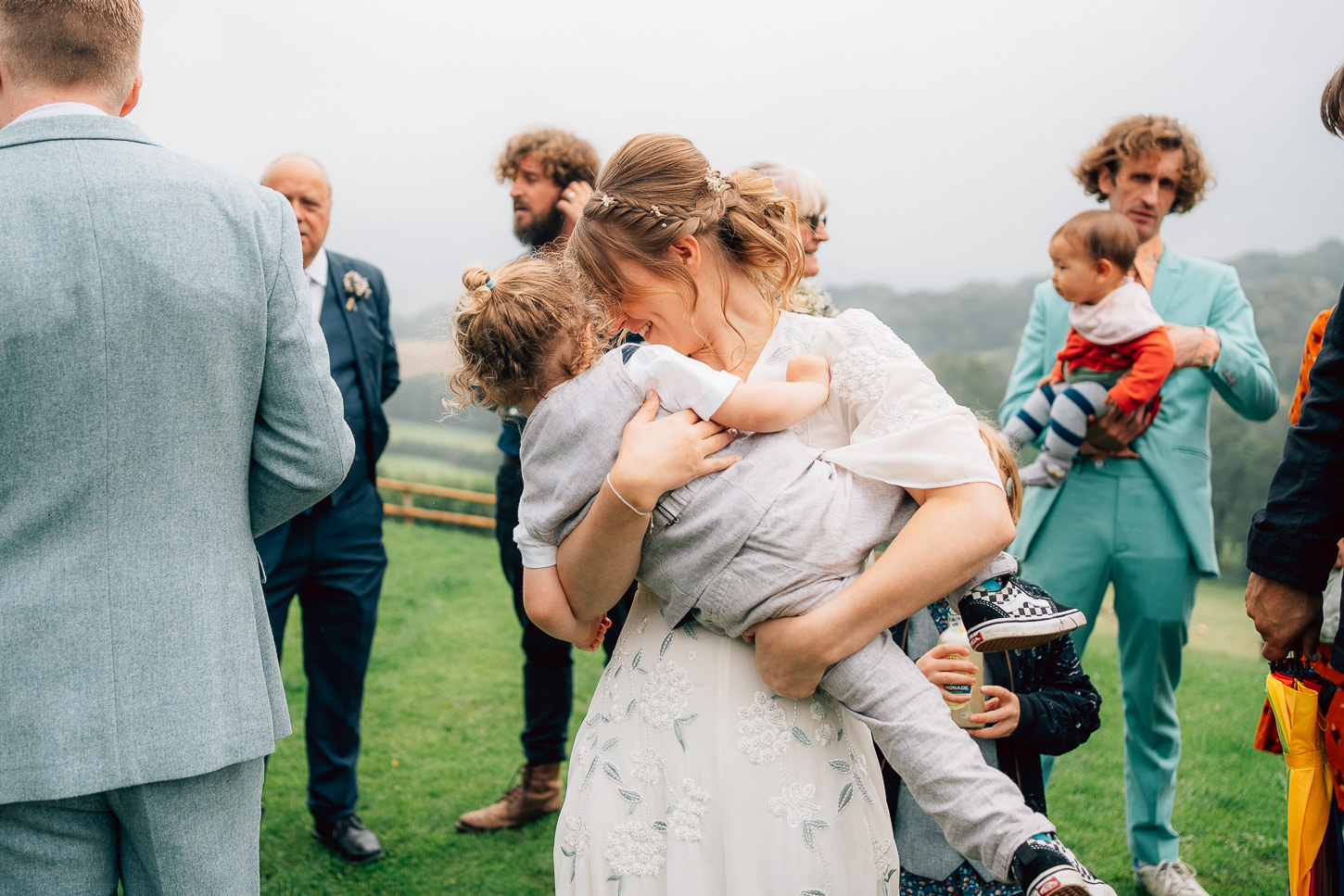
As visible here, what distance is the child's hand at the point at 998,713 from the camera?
1.72 metres

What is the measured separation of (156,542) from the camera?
1456 millimetres

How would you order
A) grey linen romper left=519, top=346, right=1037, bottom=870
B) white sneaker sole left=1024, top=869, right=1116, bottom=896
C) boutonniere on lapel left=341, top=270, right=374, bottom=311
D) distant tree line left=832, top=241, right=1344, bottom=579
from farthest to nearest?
distant tree line left=832, top=241, right=1344, bottom=579 < boutonniere on lapel left=341, top=270, right=374, bottom=311 < grey linen romper left=519, top=346, right=1037, bottom=870 < white sneaker sole left=1024, top=869, right=1116, bottom=896

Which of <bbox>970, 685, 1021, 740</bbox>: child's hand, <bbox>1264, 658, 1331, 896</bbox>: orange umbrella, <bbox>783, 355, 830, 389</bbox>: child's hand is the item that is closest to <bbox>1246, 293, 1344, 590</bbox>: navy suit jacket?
<bbox>1264, 658, 1331, 896</bbox>: orange umbrella

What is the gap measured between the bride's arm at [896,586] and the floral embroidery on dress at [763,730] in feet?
0.14

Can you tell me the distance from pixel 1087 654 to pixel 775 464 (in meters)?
5.08

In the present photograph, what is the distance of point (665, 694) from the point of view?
1475 mm

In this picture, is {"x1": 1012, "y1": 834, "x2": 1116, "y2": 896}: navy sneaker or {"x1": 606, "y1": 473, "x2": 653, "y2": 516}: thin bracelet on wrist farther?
{"x1": 606, "y1": 473, "x2": 653, "y2": 516}: thin bracelet on wrist

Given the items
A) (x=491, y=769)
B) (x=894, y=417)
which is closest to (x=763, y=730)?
(x=894, y=417)

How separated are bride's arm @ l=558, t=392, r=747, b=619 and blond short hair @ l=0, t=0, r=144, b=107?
3.48 ft

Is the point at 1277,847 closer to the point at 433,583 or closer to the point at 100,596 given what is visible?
the point at 100,596

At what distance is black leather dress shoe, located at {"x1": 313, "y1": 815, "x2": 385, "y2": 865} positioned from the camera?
3.24 m

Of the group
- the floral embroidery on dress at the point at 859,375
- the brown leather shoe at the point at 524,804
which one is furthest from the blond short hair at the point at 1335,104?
the brown leather shoe at the point at 524,804

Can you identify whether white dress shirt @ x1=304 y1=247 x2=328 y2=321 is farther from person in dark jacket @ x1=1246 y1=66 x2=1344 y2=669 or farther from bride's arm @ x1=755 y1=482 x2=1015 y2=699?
person in dark jacket @ x1=1246 y1=66 x2=1344 y2=669

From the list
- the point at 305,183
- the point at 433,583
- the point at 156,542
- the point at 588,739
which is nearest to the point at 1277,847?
the point at 588,739
